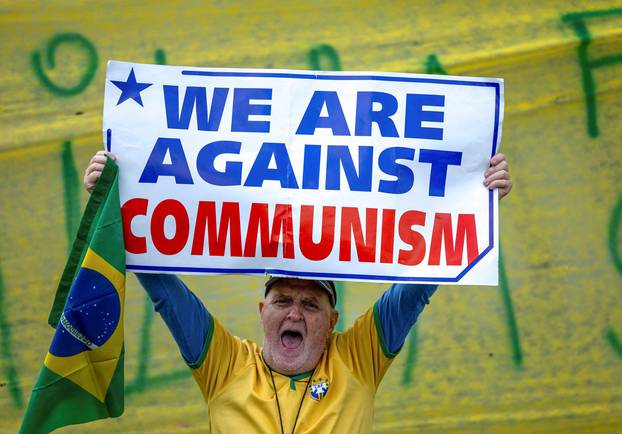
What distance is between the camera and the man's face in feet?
9.52

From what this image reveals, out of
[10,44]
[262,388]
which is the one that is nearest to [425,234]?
[262,388]

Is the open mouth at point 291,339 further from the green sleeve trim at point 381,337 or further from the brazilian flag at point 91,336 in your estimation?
the brazilian flag at point 91,336

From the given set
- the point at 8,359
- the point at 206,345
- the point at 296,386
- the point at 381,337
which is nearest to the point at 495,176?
the point at 381,337

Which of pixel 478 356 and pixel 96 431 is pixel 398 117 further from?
pixel 96 431

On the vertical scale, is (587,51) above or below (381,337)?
above

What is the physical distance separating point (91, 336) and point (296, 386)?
568 mm

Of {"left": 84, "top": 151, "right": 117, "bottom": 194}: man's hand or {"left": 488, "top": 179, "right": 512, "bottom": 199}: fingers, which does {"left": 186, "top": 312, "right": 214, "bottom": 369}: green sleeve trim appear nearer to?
{"left": 84, "top": 151, "right": 117, "bottom": 194}: man's hand

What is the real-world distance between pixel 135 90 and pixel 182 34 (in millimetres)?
1136

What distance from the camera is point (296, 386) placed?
2.87 meters

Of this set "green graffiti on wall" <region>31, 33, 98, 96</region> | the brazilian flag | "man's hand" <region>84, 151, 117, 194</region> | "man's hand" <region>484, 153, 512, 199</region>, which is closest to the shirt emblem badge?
the brazilian flag

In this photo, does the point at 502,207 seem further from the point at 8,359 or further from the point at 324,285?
the point at 8,359

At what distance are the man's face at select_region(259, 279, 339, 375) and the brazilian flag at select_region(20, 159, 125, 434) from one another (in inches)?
16.7

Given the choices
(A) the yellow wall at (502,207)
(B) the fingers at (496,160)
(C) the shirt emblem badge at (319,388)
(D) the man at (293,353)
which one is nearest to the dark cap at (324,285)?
(D) the man at (293,353)

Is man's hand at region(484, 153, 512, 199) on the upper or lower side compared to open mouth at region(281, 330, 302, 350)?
upper
